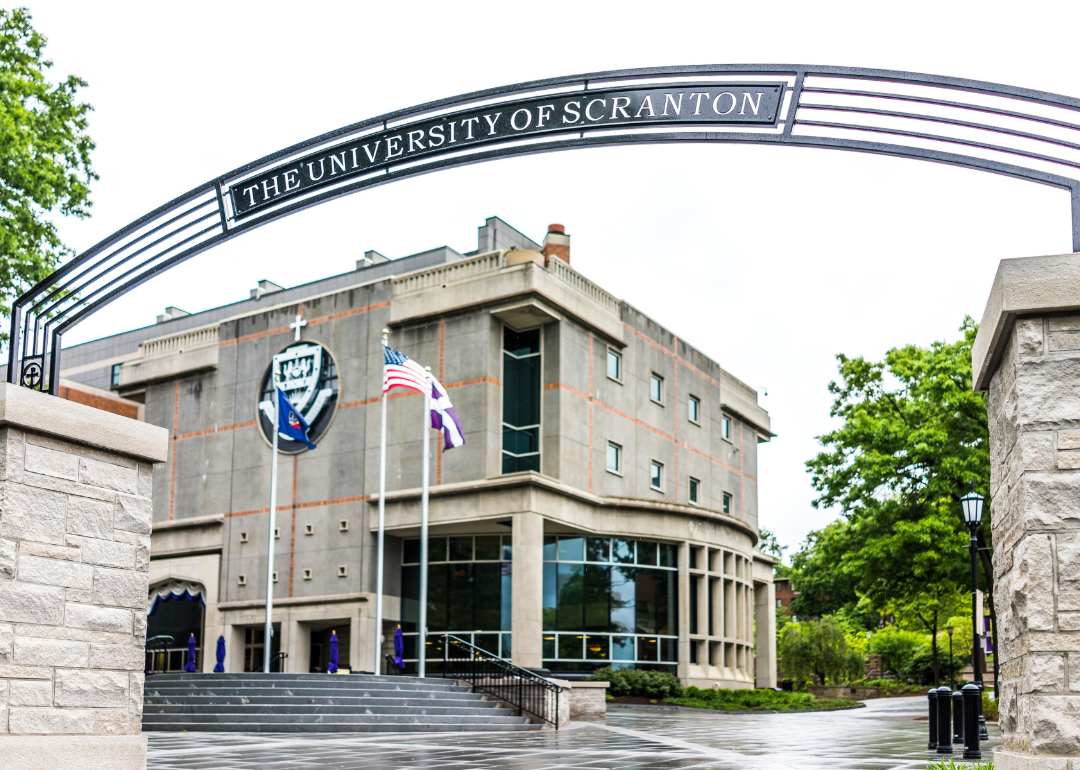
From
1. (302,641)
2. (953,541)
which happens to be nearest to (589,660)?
(302,641)

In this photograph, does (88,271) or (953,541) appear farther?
Result: (953,541)

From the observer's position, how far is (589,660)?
35.5m

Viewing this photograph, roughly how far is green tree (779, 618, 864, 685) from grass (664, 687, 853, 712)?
58.5ft

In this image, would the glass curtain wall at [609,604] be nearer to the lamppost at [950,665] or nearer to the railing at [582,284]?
the railing at [582,284]

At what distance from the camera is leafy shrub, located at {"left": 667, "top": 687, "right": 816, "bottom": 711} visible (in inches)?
1300

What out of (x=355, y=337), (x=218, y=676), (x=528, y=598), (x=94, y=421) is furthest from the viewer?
(x=355, y=337)

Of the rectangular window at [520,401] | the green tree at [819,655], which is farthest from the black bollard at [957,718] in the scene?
the green tree at [819,655]

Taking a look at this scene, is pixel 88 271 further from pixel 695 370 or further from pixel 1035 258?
pixel 695 370

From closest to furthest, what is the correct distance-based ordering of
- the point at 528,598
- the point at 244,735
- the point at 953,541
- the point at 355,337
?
1. the point at 244,735
2. the point at 953,541
3. the point at 528,598
4. the point at 355,337

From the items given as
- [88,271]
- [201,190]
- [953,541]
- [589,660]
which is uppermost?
[201,190]

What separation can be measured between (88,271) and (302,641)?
93.3ft

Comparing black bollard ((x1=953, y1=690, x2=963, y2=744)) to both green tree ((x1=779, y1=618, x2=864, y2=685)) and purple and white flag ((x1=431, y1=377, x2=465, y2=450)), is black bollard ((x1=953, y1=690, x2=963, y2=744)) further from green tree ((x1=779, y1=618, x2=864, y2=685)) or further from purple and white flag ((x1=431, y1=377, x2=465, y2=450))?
green tree ((x1=779, y1=618, x2=864, y2=685))

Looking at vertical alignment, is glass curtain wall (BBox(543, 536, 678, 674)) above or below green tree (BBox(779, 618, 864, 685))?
above

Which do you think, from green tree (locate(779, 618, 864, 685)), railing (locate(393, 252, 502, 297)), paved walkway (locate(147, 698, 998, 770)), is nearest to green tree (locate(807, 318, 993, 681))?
paved walkway (locate(147, 698, 998, 770))
